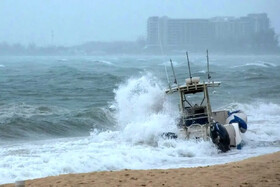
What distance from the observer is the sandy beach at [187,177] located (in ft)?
36.5

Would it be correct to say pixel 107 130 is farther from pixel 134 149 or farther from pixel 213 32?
pixel 213 32

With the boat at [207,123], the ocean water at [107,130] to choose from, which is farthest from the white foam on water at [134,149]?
the boat at [207,123]

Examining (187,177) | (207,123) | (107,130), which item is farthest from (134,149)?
(107,130)

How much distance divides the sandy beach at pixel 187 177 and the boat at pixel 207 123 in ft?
13.7

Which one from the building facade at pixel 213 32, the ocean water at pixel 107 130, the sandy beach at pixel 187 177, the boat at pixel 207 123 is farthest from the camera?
the building facade at pixel 213 32

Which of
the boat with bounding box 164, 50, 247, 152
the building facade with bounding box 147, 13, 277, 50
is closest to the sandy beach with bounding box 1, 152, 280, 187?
the boat with bounding box 164, 50, 247, 152

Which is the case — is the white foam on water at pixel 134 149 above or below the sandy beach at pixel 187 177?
below

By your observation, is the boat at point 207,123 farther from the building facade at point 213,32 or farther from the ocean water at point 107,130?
the building facade at point 213,32

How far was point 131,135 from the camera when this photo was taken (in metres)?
19.6

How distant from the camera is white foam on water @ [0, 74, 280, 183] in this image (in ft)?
48.3

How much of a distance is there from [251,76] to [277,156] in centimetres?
3966

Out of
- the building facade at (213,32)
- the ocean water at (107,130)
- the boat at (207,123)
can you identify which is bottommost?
the ocean water at (107,130)

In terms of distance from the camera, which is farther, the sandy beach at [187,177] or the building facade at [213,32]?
the building facade at [213,32]

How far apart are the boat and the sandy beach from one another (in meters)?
4.18
